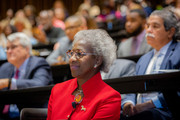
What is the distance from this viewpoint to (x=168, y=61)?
2.24 metres

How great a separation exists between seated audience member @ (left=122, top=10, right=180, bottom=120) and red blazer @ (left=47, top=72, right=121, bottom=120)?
1.43 ft

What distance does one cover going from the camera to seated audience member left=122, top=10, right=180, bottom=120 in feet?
6.64

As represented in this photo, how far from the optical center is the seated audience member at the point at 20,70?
2621 millimetres

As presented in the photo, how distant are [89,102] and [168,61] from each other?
2.98 ft

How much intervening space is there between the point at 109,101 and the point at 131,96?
2.20 ft

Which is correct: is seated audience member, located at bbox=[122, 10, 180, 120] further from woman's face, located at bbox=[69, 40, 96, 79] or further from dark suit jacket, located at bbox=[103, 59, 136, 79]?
woman's face, located at bbox=[69, 40, 96, 79]

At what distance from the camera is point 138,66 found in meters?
2.48

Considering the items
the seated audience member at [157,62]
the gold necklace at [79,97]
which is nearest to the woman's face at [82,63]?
the gold necklace at [79,97]

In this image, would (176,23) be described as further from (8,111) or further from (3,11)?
(3,11)

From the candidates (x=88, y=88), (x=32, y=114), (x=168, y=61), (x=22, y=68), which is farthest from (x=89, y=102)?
(x=22, y=68)

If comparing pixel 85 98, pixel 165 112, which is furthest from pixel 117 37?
pixel 85 98

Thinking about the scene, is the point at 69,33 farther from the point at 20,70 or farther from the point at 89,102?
the point at 89,102

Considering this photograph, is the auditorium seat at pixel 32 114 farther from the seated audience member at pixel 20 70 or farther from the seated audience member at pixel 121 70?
the seated audience member at pixel 121 70

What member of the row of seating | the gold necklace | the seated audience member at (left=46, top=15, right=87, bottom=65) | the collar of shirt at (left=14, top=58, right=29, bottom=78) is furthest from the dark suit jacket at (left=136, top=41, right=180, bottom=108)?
the seated audience member at (left=46, top=15, right=87, bottom=65)
